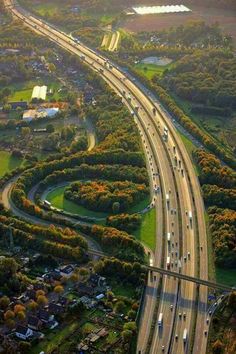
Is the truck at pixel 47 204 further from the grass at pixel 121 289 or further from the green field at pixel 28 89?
the green field at pixel 28 89

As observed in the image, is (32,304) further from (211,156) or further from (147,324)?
(211,156)

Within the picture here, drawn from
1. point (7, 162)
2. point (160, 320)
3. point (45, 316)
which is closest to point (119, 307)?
point (160, 320)

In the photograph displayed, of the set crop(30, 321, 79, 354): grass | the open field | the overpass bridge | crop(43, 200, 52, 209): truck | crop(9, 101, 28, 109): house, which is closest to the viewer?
crop(30, 321, 79, 354): grass

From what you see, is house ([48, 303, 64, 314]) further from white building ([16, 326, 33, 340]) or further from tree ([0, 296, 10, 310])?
tree ([0, 296, 10, 310])

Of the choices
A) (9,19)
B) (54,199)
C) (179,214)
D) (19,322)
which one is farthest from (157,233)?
(9,19)

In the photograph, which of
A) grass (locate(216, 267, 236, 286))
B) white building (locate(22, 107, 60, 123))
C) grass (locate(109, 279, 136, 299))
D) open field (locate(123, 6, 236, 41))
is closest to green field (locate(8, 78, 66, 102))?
white building (locate(22, 107, 60, 123))

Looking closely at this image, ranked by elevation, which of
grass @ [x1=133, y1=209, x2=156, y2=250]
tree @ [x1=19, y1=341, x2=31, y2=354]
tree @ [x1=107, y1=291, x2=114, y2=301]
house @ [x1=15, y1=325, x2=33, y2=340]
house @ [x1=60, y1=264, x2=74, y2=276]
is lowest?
tree @ [x1=19, y1=341, x2=31, y2=354]

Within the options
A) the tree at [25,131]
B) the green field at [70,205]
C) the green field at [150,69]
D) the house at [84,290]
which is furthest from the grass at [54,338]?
the green field at [150,69]
